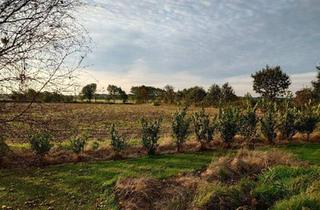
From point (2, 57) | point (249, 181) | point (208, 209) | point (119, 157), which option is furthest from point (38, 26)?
point (119, 157)

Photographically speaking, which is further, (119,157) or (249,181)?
(119,157)

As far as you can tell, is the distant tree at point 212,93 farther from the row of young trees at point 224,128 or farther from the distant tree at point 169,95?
the row of young trees at point 224,128

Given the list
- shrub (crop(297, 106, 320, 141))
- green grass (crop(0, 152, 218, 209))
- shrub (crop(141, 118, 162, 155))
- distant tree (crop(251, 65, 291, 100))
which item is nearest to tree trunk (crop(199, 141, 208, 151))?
green grass (crop(0, 152, 218, 209))

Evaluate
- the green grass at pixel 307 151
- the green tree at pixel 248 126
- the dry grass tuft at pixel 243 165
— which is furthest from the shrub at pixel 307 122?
the dry grass tuft at pixel 243 165

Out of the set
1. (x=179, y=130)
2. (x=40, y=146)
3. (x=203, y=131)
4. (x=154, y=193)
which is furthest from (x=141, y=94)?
(x=154, y=193)

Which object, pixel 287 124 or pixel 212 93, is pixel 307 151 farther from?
pixel 212 93

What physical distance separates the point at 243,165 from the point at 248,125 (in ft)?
23.4

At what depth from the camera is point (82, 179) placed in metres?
11.9

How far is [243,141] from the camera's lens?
709 inches

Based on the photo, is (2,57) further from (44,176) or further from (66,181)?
(44,176)

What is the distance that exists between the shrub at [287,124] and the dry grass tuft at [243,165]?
260 inches

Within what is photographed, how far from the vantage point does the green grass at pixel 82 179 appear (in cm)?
1009

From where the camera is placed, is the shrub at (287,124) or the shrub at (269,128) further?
the shrub at (287,124)

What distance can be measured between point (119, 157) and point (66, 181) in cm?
339
